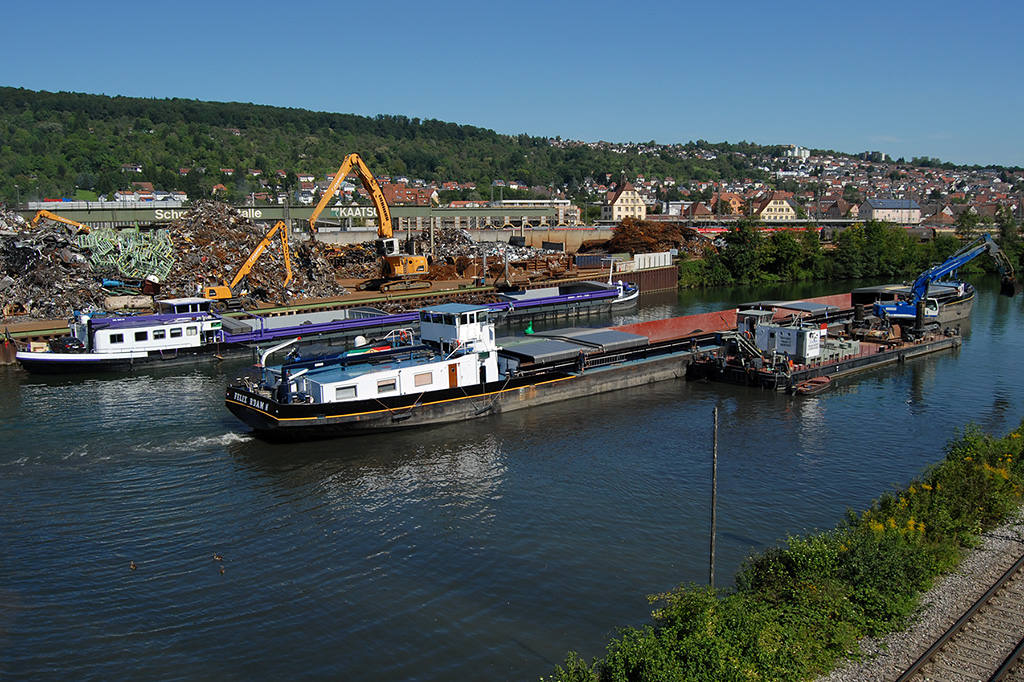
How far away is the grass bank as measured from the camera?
1155 cm

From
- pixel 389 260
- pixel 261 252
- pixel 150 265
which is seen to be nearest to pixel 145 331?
pixel 261 252

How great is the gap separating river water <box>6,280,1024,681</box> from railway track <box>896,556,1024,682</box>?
17.0 feet

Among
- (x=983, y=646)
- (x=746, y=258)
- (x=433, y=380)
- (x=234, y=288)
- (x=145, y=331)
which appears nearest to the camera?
(x=983, y=646)

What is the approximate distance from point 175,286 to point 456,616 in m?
46.0

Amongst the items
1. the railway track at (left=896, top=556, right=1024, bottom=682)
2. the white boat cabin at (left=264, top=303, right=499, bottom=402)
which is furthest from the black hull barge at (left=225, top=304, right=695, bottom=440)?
the railway track at (left=896, top=556, right=1024, bottom=682)

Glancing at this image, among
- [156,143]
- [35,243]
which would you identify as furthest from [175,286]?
[156,143]

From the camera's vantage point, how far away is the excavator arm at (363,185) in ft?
199

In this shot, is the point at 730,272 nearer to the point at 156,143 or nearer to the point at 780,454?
the point at 780,454

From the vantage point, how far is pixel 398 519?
68.6ft

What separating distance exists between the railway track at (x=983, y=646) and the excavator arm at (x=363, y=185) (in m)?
53.5

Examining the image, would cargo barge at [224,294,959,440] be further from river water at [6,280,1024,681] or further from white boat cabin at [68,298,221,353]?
white boat cabin at [68,298,221,353]

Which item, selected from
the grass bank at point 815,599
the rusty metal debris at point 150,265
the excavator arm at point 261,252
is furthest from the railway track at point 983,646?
the rusty metal debris at point 150,265

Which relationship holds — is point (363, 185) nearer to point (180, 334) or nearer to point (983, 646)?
point (180, 334)

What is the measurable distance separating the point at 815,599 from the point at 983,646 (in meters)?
2.87
